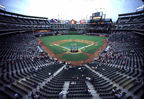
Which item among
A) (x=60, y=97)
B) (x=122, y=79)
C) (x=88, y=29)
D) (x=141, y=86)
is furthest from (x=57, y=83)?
(x=88, y=29)

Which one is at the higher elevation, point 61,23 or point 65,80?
point 61,23

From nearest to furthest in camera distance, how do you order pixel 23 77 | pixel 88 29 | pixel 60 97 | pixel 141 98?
→ 1. pixel 141 98
2. pixel 60 97
3. pixel 23 77
4. pixel 88 29

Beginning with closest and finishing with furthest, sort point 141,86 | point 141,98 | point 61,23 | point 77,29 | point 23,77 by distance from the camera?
point 141,98 < point 141,86 < point 23,77 < point 61,23 < point 77,29

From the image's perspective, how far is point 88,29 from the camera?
79.8 metres

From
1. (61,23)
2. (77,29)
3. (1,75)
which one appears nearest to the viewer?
(1,75)

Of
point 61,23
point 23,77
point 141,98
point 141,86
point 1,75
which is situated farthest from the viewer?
point 61,23

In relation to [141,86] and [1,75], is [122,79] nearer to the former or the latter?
[141,86]

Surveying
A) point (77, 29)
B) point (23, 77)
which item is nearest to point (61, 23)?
point (77, 29)

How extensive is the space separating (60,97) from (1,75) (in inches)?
447

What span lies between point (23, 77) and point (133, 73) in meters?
21.7

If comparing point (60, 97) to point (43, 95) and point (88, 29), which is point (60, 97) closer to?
point (43, 95)

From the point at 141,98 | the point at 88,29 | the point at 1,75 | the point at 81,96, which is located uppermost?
the point at 88,29

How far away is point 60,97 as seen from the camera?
1023cm

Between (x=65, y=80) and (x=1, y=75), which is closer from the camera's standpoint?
(x=1, y=75)
